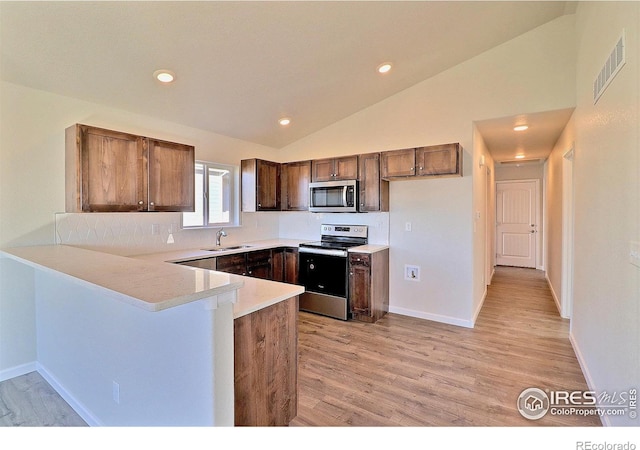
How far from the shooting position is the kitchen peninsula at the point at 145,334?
133cm

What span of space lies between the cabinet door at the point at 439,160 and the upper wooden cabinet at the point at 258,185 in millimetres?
2156

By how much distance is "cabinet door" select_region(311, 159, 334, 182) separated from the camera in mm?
4359

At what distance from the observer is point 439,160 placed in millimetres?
3529

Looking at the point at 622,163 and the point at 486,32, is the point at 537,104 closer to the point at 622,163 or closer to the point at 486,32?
the point at 486,32

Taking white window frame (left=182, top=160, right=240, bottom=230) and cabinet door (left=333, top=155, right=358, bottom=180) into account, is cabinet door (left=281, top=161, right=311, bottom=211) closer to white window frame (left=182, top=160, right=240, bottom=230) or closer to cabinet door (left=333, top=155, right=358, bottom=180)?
cabinet door (left=333, top=155, right=358, bottom=180)

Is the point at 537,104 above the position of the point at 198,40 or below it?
below

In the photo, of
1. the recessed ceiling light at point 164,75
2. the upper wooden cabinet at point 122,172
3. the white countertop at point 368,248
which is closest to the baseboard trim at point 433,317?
the white countertop at point 368,248

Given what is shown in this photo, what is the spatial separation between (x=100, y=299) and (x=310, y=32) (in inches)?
101

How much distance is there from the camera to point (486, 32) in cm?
303

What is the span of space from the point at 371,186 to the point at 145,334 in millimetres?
3072

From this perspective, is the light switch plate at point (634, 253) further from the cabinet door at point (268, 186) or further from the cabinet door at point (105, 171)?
the cabinet door at point (268, 186)

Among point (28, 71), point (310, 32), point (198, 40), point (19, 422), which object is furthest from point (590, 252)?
point (28, 71)

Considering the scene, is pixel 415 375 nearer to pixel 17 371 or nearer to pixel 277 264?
pixel 277 264

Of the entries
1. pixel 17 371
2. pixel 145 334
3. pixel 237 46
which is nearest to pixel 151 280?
pixel 145 334
